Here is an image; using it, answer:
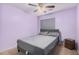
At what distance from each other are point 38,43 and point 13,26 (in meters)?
0.54

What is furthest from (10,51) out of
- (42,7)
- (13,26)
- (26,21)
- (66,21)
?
(66,21)

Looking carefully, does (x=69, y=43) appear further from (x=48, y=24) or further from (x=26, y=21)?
(x=26, y=21)

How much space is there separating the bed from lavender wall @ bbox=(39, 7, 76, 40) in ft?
0.39

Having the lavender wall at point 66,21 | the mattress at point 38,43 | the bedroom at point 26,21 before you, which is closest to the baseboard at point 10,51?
the bedroom at point 26,21

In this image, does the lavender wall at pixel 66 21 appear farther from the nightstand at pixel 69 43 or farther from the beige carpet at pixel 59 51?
the beige carpet at pixel 59 51

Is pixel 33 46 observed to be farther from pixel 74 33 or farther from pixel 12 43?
pixel 74 33

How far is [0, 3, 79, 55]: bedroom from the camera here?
1.50 m

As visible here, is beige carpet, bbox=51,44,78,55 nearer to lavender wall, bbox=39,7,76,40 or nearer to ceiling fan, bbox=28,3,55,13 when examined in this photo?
lavender wall, bbox=39,7,76,40

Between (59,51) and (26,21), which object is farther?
(26,21)

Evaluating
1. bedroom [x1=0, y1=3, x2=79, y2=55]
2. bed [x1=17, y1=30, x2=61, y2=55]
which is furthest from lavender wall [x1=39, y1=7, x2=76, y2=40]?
bed [x1=17, y1=30, x2=61, y2=55]

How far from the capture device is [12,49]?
1.51 m

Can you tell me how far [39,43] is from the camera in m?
1.49
